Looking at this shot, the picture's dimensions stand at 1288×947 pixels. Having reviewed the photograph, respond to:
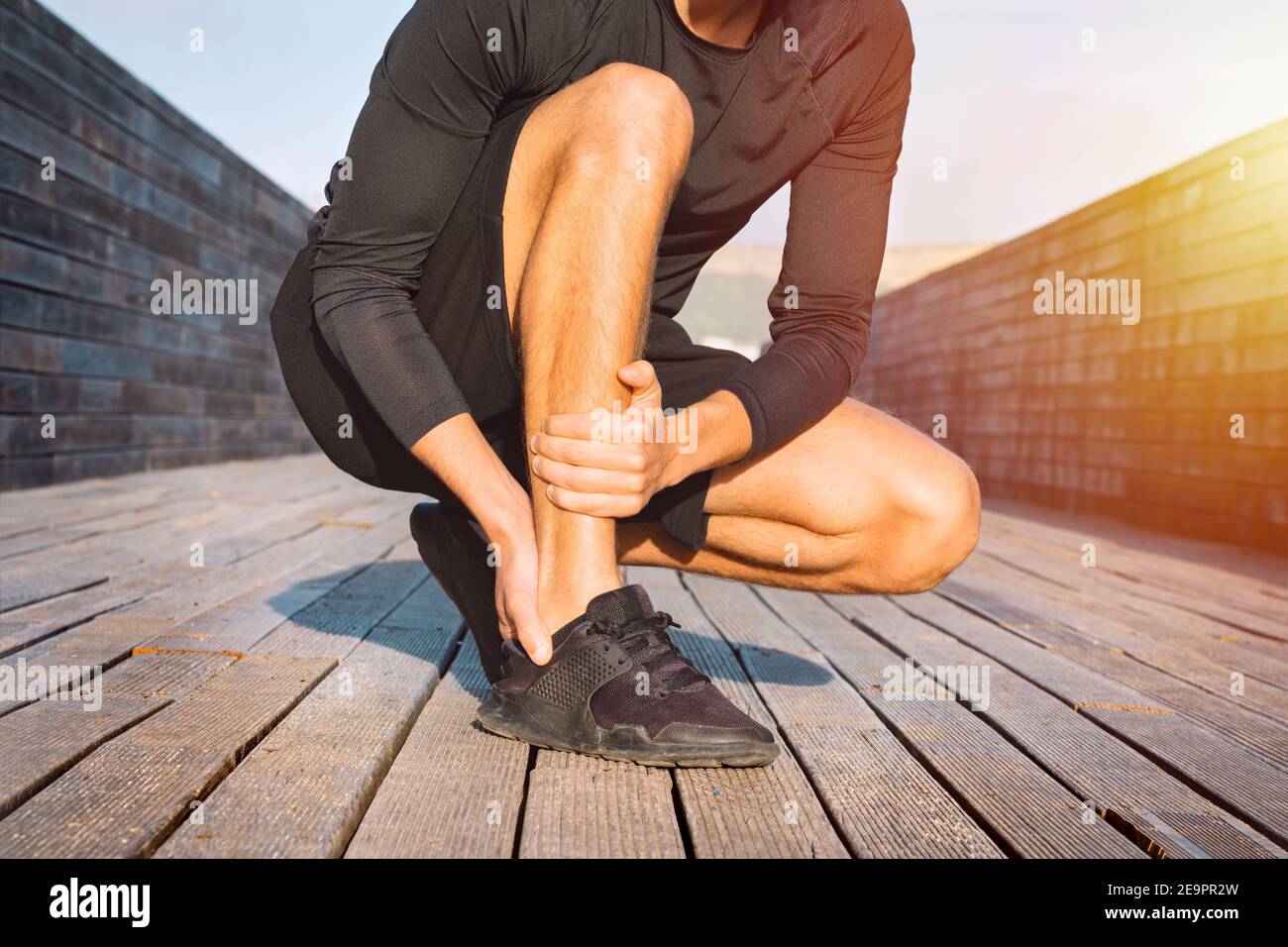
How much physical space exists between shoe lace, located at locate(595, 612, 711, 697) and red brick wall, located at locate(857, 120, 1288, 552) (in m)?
3.22

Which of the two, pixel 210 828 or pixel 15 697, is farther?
pixel 15 697

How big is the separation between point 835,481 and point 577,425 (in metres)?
0.52

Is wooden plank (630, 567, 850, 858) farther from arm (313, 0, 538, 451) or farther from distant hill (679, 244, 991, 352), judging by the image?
distant hill (679, 244, 991, 352)

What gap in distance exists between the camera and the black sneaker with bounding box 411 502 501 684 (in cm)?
134

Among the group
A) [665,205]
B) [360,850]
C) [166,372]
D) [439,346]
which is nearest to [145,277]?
[166,372]

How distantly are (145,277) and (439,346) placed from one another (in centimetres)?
410

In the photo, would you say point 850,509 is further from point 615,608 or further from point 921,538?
point 615,608

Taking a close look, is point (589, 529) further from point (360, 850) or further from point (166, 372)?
point (166, 372)

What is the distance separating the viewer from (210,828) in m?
0.88

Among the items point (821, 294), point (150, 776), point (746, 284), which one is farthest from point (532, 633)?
point (746, 284)

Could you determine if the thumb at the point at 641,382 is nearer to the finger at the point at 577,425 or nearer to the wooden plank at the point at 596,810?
the finger at the point at 577,425

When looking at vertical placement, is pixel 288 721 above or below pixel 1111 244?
below

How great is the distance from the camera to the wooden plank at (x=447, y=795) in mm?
Result: 875
